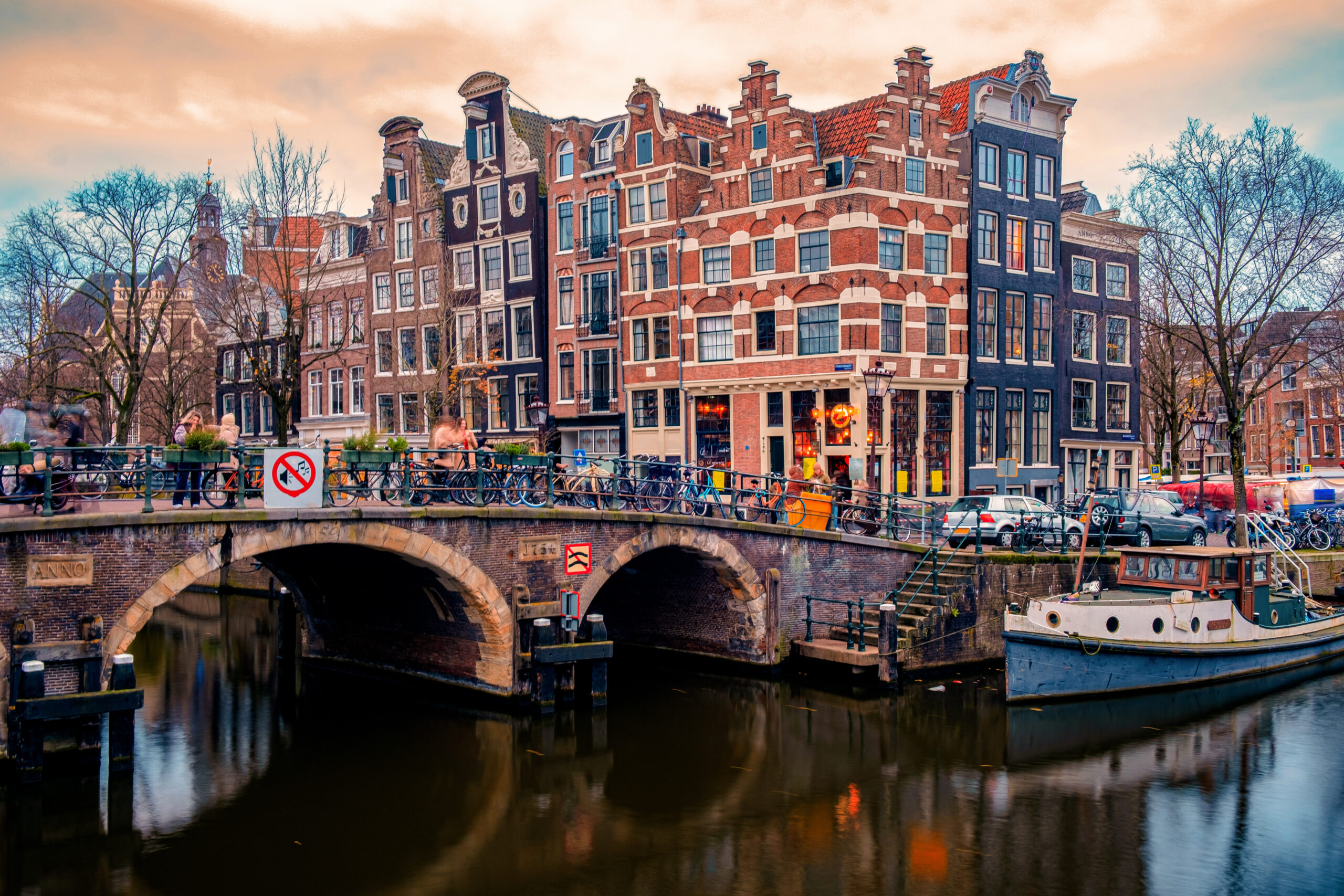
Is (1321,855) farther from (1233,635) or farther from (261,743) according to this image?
(261,743)

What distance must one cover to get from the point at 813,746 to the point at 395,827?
7.32 meters

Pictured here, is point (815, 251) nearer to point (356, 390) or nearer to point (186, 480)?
point (186, 480)

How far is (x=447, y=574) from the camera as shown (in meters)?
19.2

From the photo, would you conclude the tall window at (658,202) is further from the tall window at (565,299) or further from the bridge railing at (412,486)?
the bridge railing at (412,486)

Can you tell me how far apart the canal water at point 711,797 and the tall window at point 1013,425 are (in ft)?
51.5

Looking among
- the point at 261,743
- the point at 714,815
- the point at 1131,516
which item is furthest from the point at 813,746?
the point at 1131,516

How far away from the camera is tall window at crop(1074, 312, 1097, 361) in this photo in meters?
41.2

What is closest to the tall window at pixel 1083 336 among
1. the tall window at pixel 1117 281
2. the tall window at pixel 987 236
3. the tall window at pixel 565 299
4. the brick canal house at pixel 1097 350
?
the brick canal house at pixel 1097 350

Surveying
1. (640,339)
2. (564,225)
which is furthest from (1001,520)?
(564,225)

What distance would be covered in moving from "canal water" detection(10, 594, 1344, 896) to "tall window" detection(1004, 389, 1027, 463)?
15697mm

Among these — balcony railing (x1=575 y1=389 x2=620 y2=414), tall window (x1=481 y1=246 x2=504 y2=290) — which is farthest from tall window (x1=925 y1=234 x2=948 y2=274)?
tall window (x1=481 y1=246 x2=504 y2=290)

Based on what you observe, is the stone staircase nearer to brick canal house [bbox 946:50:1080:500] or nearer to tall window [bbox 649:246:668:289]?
brick canal house [bbox 946:50:1080:500]

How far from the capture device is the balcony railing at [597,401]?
134 feet

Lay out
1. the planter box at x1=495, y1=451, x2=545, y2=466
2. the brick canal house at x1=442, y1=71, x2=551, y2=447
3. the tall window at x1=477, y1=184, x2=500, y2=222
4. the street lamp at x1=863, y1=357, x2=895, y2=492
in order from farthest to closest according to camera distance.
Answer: the tall window at x1=477, y1=184, x2=500, y2=222 → the brick canal house at x1=442, y1=71, x2=551, y2=447 → the street lamp at x1=863, y1=357, x2=895, y2=492 → the planter box at x1=495, y1=451, x2=545, y2=466
